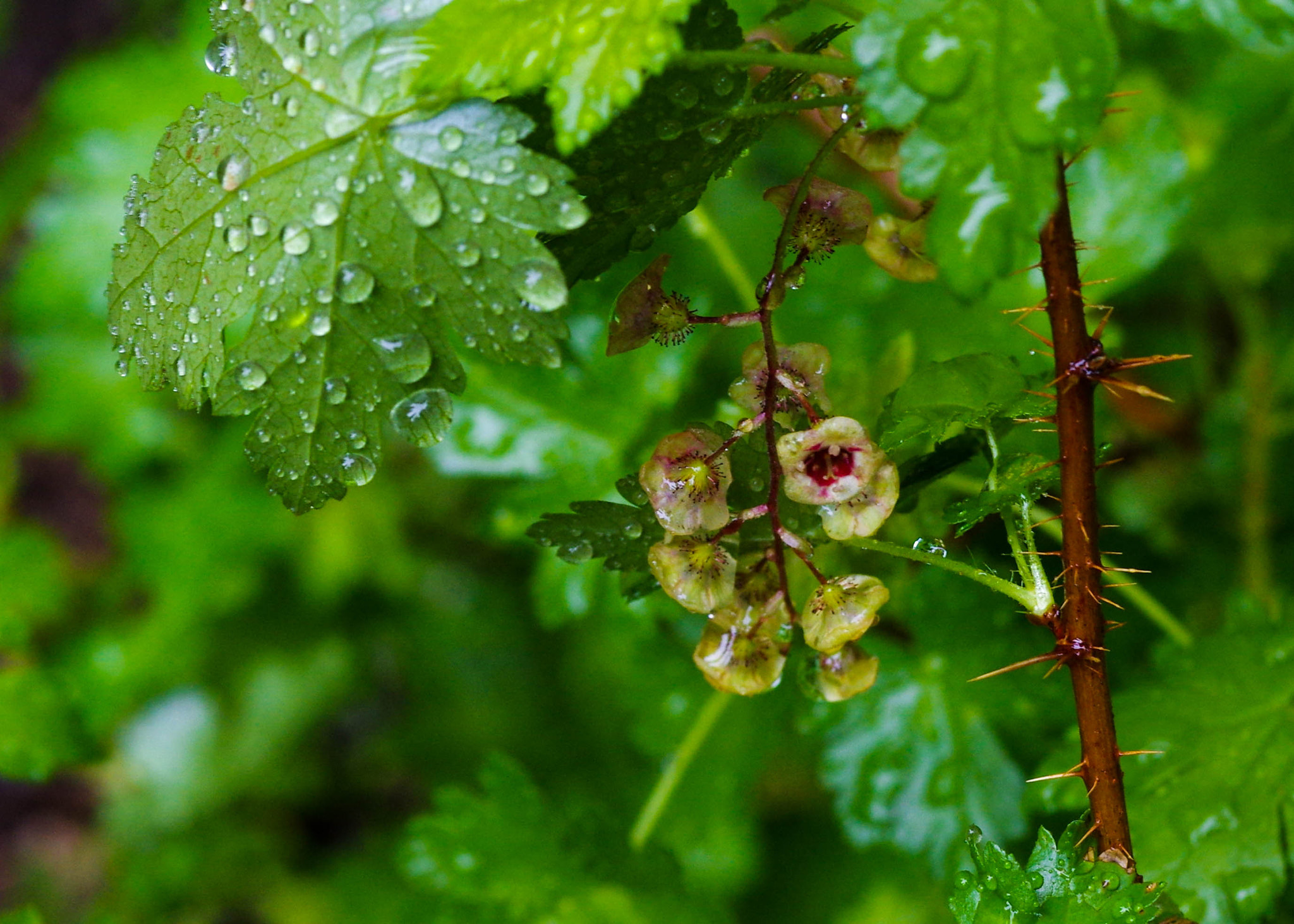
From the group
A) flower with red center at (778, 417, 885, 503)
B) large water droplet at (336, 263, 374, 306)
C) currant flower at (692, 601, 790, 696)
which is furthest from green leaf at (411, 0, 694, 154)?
currant flower at (692, 601, 790, 696)

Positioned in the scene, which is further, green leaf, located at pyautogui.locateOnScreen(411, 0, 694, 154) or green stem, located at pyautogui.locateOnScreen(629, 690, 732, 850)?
green stem, located at pyautogui.locateOnScreen(629, 690, 732, 850)

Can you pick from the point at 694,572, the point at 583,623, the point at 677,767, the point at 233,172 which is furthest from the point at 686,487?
the point at 583,623

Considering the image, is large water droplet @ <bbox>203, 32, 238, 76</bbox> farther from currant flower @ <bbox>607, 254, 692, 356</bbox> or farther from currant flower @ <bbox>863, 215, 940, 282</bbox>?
currant flower @ <bbox>863, 215, 940, 282</bbox>

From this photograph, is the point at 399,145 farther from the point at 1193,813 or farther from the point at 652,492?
the point at 1193,813

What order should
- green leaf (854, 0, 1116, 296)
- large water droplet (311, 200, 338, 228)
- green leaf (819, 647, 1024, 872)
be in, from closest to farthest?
1. green leaf (854, 0, 1116, 296)
2. large water droplet (311, 200, 338, 228)
3. green leaf (819, 647, 1024, 872)

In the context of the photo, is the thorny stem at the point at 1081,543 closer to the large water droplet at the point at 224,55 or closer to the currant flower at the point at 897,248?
the currant flower at the point at 897,248

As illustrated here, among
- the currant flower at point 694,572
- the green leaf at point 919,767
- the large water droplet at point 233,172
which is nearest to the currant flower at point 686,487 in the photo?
the currant flower at point 694,572

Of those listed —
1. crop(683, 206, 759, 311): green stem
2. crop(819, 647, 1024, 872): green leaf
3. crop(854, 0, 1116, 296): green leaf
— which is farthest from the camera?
crop(683, 206, 759, 311): green stem
